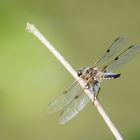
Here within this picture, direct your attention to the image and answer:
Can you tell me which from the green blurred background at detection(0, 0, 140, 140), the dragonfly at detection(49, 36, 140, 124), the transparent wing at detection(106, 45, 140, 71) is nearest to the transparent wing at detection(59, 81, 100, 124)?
the dragonfly at detection(49, 36, 140, 124)

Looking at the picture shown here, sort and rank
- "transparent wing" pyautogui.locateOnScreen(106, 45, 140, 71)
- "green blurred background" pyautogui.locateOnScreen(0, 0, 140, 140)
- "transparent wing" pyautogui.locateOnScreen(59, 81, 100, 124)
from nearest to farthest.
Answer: "transparent wing" pyautogui.locateOnScreen(59, 81, 100, 124), "transparent wing" pyautogui.locateOnScreen(106, 45, 140, 71), "green blurred background" pyautogui.locateOnScreen(0, 0, 140, 140)

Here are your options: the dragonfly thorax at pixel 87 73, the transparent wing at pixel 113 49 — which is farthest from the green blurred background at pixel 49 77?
the dragonfly thorax at pixel 87 73

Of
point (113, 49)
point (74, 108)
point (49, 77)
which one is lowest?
point (74, 108)

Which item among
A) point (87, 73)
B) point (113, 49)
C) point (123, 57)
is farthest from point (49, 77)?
point (87, 73)

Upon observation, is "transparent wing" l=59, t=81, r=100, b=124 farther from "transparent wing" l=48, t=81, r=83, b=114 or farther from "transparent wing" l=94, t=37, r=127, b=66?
"transparent wing" l=94, t=37, r=127, b=66

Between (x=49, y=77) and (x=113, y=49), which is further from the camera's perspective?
(x=49, y=77)

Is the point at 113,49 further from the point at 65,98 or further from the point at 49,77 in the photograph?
the point at 49,77

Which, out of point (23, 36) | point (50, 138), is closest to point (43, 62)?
point (23, 36)
